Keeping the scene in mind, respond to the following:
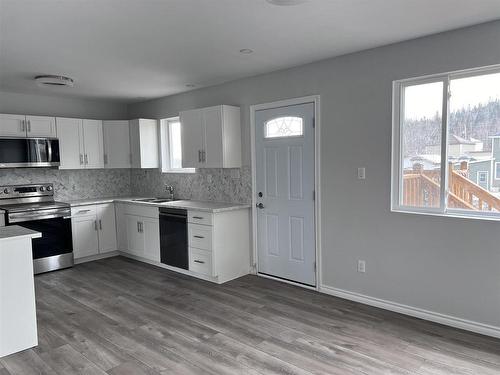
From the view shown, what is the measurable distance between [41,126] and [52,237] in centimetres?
154

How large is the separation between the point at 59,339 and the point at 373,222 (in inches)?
116

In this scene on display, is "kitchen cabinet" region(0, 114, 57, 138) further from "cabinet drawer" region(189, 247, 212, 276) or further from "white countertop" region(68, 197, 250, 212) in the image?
"cabinet drawer" region(189, 247, 212, 276)

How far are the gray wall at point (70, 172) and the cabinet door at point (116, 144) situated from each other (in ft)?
1.33

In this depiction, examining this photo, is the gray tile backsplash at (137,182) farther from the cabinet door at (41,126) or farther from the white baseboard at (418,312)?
the white baseboard at (418,312)

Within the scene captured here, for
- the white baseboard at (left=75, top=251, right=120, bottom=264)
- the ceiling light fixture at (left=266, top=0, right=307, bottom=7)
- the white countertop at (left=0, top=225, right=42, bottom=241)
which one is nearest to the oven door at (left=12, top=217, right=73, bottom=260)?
the white baseboard at (left=75, top=251, right=120, bottom=264)

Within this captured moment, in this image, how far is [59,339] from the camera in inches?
120

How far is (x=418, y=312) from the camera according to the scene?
330 centimetres

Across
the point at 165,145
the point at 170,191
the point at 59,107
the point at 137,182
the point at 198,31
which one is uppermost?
the point at 198,31

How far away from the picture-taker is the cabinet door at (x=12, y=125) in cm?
482

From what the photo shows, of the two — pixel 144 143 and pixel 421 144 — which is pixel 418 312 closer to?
pixel 421 144

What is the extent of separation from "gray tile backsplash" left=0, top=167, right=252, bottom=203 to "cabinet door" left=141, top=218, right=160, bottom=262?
26.5 inches

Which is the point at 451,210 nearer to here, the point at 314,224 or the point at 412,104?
the point at 412,104

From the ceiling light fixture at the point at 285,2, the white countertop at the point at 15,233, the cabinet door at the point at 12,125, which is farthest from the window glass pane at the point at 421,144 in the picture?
the cabinet door at the point at 12,125

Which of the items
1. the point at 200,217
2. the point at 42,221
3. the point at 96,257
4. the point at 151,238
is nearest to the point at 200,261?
the point at 200,217
